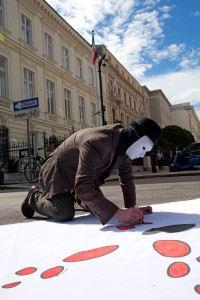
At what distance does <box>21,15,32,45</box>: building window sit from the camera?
19.8 meters

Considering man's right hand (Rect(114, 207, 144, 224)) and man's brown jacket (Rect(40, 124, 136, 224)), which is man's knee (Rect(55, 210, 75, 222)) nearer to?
man's brown jacket (Rect(40, 124, 136, 224))

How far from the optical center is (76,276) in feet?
4.72

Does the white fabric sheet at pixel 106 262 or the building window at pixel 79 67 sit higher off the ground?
the building window at pixel 79 67

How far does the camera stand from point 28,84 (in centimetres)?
1973

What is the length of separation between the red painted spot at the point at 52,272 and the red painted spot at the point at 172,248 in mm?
478

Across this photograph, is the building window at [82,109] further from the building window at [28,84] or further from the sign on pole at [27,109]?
the sign on pole at [27,109]

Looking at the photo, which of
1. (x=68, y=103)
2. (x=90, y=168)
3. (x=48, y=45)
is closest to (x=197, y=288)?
(x=90, y=168)

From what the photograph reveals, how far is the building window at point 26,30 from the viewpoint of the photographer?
65.0ft

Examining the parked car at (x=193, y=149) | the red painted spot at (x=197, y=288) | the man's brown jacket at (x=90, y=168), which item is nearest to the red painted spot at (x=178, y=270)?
the red painted spot at (x=197, y=288)

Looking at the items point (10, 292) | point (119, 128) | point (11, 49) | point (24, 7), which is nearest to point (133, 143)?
point (119, 128)

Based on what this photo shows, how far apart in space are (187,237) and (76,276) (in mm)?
691

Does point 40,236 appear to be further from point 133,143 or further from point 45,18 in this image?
point 45,18

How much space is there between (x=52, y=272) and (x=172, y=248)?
585 millimetres

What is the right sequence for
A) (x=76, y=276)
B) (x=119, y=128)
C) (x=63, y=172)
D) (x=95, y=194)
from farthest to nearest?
(x=63, y=172) → (x=119, y=128) → (x=95, y=194) → (x=76, y=276)
